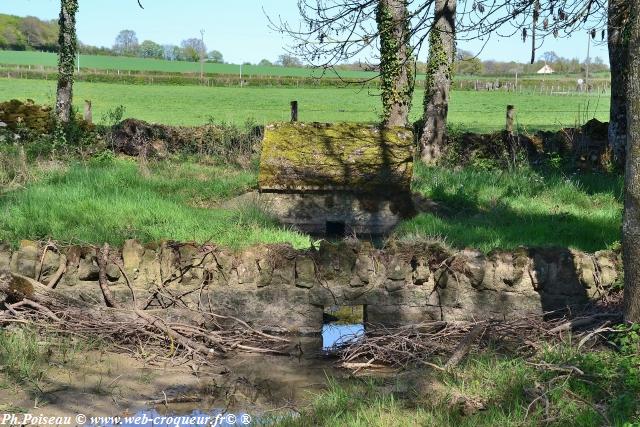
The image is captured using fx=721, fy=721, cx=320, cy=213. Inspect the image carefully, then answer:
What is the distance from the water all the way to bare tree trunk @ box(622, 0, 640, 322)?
2.66 m

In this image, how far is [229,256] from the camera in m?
8.07

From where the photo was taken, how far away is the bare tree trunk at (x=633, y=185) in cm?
608

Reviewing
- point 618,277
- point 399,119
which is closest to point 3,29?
point 399,119

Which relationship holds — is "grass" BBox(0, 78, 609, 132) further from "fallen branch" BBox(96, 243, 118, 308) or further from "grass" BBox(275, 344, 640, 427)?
"grass" BBox(275, 344, 640, 427)

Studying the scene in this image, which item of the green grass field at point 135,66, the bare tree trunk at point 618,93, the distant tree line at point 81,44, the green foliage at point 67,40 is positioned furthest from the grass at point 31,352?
the distant tree line at point 81,44

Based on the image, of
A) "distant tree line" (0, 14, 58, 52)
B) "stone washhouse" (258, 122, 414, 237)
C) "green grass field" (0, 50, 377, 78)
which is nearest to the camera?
"stone washhouse" (258, 122, 414, 237)

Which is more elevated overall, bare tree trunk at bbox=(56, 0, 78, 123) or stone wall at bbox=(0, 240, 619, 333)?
bare tree trunk at bbox=(56, 0, 78, 123)

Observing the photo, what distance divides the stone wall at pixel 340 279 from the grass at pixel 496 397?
1.86 meters

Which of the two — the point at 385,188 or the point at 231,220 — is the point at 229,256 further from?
the point at 385,188

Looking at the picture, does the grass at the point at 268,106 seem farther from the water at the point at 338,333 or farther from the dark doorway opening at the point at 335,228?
the water at the point at 338,333

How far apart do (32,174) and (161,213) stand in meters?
3.35

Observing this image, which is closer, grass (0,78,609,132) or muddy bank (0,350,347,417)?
muddy bank (0,350,347,417)

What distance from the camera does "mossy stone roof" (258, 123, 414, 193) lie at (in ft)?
38.5

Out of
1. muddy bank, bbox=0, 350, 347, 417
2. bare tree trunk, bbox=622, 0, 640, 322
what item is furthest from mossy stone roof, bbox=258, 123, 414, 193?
bare tree trunk, bbox=622, 0, 640, 322
